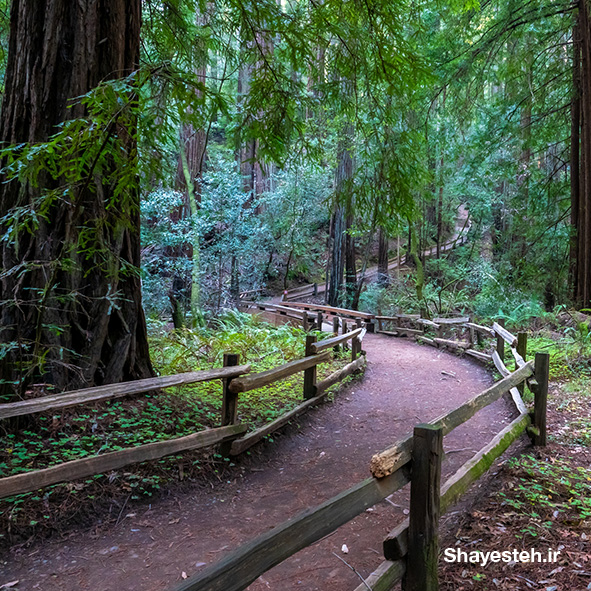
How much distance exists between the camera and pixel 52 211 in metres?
4.73

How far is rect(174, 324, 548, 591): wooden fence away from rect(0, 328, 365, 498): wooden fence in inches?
80.4

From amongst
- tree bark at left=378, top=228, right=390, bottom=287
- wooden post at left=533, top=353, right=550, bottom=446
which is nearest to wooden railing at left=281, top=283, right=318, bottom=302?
tree bark at left=378, top=228, right=390, bottom=287

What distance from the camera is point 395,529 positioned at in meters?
2.65

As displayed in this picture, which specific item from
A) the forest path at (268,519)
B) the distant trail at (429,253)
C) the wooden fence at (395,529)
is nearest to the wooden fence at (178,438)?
the forest path at (268,519)

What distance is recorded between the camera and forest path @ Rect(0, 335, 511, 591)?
122 inches

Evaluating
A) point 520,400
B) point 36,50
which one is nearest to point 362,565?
point 520,400

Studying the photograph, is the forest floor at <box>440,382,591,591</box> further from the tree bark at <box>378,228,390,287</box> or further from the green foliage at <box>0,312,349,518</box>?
the tree bark at <box>378,228,390,287</box>

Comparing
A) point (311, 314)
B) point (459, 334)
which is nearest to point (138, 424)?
point (311, 314)

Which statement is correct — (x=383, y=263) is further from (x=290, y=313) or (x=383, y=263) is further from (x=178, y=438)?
(x=178, y=438)

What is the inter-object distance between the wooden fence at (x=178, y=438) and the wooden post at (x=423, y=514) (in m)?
2.26

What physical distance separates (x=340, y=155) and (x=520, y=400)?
1474cm

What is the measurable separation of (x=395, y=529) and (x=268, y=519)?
1685 mm

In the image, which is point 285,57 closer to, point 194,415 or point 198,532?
point 194,415

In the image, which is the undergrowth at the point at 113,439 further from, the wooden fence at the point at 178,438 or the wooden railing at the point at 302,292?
the wooden railing at the point at 302,292
